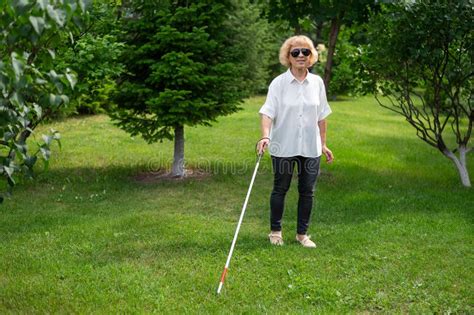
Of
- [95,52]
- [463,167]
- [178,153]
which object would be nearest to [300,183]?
[95,52]

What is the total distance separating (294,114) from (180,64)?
2.84 metres

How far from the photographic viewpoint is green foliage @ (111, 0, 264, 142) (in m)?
7.12

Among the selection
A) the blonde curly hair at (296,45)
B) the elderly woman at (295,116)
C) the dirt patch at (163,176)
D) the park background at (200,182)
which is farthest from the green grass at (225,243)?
the blonde curly hair at (296,45)

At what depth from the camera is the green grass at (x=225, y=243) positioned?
3838mm

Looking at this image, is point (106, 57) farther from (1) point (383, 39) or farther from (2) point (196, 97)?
(1) point (383, 39)

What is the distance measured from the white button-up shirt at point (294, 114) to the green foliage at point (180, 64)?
2529mm

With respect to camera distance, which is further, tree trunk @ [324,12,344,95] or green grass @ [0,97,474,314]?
tree trunk @ [324,12,344,95]

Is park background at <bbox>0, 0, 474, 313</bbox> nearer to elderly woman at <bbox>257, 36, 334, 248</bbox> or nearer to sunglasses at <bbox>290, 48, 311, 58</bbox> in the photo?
elderly woman at <bbox>257, 36, 334, 248</bbox>

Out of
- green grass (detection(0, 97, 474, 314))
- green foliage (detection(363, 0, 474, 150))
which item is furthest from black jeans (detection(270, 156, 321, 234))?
green foliage (detection(363, 0, 474, 150))

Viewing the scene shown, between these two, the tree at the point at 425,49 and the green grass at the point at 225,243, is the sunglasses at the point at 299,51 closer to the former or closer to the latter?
the green grass at the point at 225,243

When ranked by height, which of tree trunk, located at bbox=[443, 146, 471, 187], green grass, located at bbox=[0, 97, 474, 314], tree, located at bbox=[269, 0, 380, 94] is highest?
tree, located at bbox=[269, 0, 380, 94]

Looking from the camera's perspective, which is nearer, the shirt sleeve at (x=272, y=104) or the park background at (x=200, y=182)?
the park background at (x=200, y=182)

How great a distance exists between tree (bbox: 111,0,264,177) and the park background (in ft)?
0.08

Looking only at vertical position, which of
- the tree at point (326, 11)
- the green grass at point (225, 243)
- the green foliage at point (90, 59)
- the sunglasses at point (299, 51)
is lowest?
the green grass at point (225, 243)
